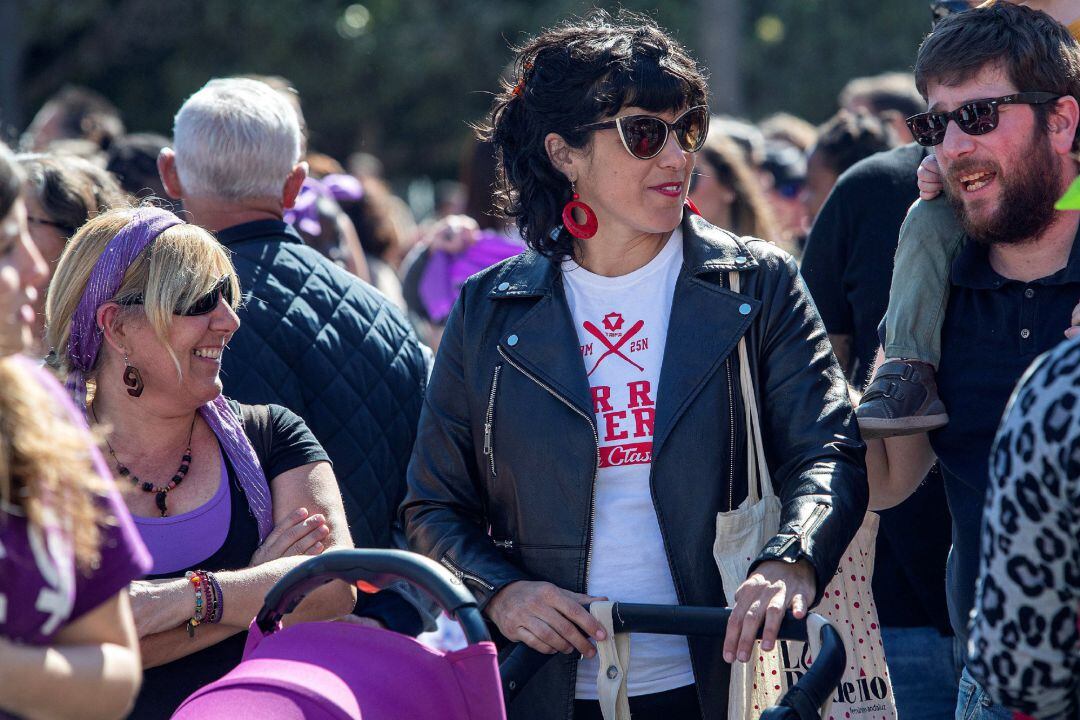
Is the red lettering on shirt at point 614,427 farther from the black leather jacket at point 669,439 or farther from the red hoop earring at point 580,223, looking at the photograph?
the red hoop earring at point 580,223

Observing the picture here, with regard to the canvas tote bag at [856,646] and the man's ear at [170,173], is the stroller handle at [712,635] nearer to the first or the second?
the canvas tote bag at [856,646]

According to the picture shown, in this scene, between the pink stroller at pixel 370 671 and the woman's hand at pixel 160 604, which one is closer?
the pink stroller at pixel 370 671

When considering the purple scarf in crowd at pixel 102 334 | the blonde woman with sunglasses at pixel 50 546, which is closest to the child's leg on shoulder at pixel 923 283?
the purple scarf in crowd at pixel 102 334

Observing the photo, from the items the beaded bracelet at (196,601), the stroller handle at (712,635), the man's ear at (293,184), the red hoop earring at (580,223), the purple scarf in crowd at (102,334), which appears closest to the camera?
the stroller handle at (712,635)

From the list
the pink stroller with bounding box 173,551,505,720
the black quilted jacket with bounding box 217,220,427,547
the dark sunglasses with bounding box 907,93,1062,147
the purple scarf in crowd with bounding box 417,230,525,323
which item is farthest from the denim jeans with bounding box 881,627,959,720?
the purple scarf in crowd with bounding box 417,230,525,323

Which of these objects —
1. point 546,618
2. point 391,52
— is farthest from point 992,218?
point 391,52

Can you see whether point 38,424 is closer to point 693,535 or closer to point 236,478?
point 236,478

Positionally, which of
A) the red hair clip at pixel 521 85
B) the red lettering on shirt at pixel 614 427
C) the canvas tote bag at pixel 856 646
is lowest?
the canvas tote bag at pixel 856 646

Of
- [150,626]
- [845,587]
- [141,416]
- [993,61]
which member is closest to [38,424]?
[150,626]

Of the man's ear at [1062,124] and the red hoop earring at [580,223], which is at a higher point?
the man's ear at [1062,124]

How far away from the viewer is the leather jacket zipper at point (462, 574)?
297 cm

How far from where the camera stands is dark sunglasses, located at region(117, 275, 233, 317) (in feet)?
10.3

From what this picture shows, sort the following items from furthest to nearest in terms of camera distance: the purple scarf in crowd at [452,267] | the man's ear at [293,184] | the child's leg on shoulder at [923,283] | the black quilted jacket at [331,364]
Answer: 1. the purple scarf in crowd at [452,267]
2. the man's ear at [293,184]
3. the black quilted jacket at [331,364]
4. the child's leg on shoulder at [923,283]

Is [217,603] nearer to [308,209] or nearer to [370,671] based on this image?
[370,671]
